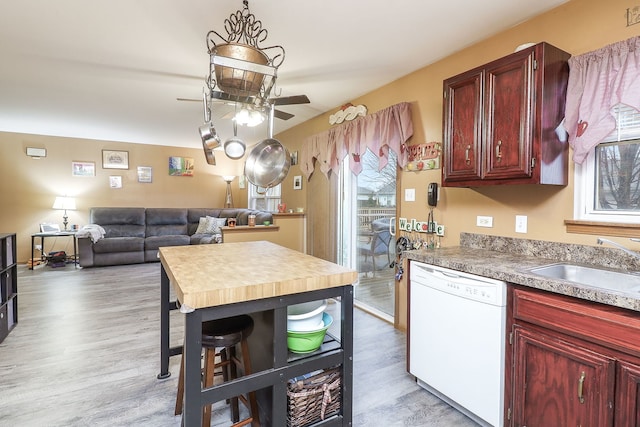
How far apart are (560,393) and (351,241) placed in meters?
2.66

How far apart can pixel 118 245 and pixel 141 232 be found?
651 mm

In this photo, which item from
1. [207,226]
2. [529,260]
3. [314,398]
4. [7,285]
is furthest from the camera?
[207,226]

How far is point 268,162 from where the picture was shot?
2.21 m

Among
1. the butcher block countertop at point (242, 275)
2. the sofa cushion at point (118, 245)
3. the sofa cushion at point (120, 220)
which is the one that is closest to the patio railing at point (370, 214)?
the butcher block countertop at point (242, 275)

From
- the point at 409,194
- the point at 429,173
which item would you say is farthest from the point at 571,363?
the point at 409,194

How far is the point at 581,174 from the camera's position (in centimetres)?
186

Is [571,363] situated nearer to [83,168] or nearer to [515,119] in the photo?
[515,119]

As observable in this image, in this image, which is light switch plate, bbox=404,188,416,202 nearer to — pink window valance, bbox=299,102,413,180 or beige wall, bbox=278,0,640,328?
beige wall, bbox=278,0,640,328

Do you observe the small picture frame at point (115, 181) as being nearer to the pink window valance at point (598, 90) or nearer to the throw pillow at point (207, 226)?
the throw pillow at point (207, 226)

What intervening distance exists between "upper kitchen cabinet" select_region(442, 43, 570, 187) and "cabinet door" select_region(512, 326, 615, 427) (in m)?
0.86

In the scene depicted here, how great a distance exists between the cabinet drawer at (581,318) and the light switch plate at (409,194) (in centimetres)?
148

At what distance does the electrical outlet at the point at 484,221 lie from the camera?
2.34m

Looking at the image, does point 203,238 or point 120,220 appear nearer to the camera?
point 203,238

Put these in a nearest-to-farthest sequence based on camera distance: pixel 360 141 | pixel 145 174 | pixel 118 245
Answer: pixel 360 141
pixel 118 245
pixel 145 174
